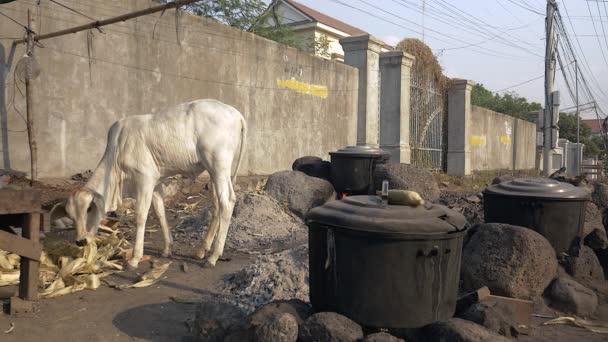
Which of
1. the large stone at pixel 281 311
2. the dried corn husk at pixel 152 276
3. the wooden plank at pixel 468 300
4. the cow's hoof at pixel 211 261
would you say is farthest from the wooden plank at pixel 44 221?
the wooden plank at pixel 468 300

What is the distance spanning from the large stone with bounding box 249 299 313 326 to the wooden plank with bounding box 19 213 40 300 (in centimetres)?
182

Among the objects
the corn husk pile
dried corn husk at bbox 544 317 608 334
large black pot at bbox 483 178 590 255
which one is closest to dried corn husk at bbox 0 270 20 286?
the corn husk pile

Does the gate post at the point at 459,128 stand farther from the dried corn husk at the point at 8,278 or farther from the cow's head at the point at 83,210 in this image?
the dried corn husk at the point at 8,278

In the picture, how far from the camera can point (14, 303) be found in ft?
12.5

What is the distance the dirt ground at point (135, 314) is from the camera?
3.59 meters

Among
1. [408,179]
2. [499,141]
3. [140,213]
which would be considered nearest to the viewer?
[140,213]

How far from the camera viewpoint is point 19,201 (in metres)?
3.74

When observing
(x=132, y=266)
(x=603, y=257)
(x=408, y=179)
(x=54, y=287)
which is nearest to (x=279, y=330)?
(x=54, y=287)

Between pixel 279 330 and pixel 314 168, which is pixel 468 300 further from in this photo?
pixel 314 168

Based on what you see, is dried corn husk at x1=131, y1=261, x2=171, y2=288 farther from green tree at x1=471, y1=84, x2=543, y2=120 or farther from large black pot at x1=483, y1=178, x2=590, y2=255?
green tree at x1=471, y1=84, x2=543, y2=120

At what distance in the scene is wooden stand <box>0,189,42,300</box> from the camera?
3654 millimetres

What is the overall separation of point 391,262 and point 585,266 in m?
3.46

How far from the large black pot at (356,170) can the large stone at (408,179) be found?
0.85 feet

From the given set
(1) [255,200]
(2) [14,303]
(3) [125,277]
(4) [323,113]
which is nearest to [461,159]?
(4) [323,113]
